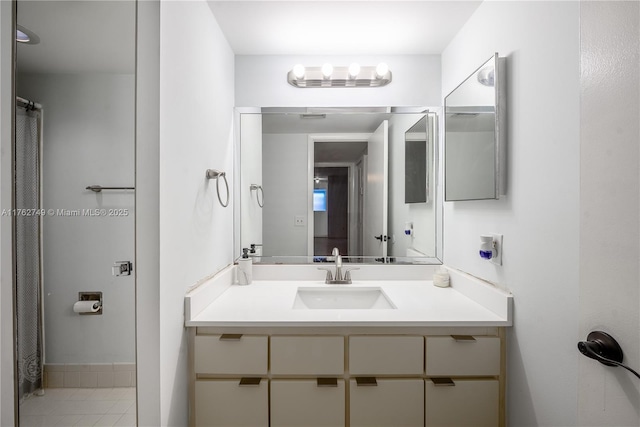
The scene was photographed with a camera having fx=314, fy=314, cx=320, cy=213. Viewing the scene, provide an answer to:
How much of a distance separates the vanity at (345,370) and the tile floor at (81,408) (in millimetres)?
254

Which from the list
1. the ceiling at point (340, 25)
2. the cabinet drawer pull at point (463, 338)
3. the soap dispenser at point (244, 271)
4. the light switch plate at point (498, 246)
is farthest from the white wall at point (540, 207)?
the soap dispenser at point (244, 271)

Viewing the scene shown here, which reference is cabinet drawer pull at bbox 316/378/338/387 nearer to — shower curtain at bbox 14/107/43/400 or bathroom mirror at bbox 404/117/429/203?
shower curtain at bbox 14/107/43/400

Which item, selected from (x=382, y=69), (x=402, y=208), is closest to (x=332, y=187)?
(x=402, y=208)

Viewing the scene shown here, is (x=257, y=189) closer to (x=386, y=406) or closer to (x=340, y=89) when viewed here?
(x=340, y=89)

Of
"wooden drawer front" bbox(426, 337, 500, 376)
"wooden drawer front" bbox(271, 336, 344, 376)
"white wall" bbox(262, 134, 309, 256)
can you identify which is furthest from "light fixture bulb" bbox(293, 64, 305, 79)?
"wooden drawer front" bbox(426, 337, 500, 376)

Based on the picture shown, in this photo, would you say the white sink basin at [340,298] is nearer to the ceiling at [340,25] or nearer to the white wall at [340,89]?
the white wall at [340,89]

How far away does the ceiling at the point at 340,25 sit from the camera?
1.51 meters

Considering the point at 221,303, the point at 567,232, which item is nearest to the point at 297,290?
the point at 221,303

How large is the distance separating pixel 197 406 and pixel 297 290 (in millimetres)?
709

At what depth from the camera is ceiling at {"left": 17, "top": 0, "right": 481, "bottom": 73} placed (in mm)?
1050

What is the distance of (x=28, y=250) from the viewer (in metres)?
1.05

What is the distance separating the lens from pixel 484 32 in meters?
1.48

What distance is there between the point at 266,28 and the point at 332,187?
3.15ft

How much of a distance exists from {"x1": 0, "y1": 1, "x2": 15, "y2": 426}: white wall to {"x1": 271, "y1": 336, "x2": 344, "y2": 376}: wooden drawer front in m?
0.88
